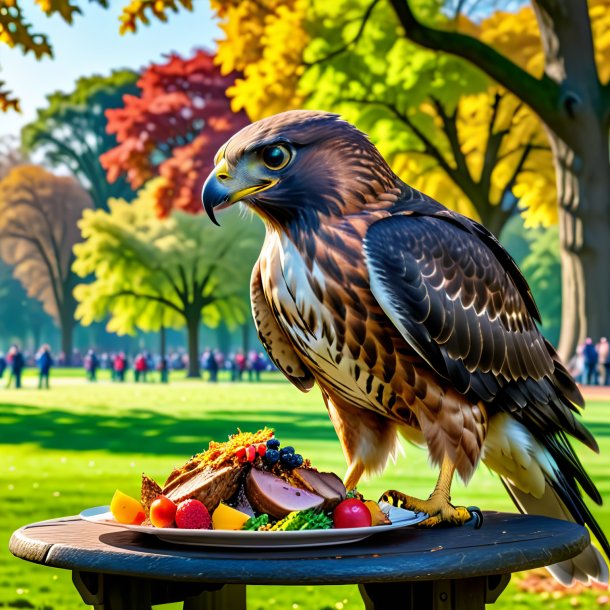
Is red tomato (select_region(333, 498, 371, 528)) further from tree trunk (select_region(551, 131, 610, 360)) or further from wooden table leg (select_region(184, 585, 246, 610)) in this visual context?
tree trunk (select_region(551, 131, 610, 360))

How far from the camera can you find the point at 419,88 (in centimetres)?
1661

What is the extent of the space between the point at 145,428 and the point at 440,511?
432 inches

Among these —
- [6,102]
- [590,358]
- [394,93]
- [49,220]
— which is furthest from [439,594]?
[49,220]

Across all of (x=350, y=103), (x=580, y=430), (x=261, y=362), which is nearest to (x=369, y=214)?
(x=580, y=430)

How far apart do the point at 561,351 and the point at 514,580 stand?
31.1 ft

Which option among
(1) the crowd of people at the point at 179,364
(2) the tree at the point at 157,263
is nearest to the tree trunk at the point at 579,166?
(1) the crowd of people at the point at 179,364

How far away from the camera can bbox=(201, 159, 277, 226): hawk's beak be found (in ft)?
9.16

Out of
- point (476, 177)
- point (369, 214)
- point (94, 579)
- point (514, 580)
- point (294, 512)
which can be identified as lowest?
point (514, 580)

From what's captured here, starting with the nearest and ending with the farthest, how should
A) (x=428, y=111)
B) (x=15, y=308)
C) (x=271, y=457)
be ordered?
(x=271, y=457) → (x=428, y=111) → (x=15, y=308)

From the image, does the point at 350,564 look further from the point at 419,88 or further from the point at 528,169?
the point at 528,169

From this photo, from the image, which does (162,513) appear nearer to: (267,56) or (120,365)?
(267,56)

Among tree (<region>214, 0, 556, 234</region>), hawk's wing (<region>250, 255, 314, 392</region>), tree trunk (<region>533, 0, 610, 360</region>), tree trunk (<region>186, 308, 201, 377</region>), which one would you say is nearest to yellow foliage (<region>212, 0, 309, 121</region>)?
tree (<region>214, 0, 556, 234</region>)

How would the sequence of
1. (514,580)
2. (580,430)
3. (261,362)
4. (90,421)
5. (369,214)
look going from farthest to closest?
1. (261,362)
2. (90,421)
3. (514,580)
4. (580,430)
5. (369,214)

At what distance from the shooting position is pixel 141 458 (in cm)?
1039
